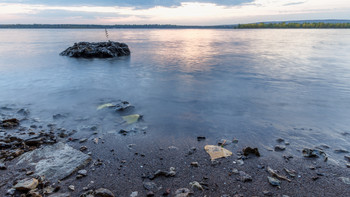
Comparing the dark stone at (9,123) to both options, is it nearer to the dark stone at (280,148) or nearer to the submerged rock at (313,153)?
the dark stone at (280,148)

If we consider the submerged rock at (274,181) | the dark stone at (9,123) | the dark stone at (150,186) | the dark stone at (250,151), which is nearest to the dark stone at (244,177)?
the submerged rock at (274,181)

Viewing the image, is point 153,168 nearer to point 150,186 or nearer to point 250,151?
point 150,186

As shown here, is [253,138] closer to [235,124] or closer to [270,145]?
[270,145]

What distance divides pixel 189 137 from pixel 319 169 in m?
2.99

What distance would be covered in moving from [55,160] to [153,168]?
2102 millimetres

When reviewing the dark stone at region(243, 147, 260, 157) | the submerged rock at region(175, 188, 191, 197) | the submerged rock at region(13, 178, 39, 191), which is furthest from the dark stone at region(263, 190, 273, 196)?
the submerged rock at region(13, 178, 39, 191)

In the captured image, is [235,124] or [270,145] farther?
[235,124]

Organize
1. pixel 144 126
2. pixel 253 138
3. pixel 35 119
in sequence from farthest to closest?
pixel 35 119 < pixel 144 126 < pixel 253 138

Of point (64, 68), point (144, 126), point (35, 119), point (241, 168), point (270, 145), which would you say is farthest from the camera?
point (64, 68)

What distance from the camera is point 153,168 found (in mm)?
4422

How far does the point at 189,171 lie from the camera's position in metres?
4.32

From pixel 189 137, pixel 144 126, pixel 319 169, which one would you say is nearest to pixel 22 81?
pixel 144 126

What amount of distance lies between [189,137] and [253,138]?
67.8 inches

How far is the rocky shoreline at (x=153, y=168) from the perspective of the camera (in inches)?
148
